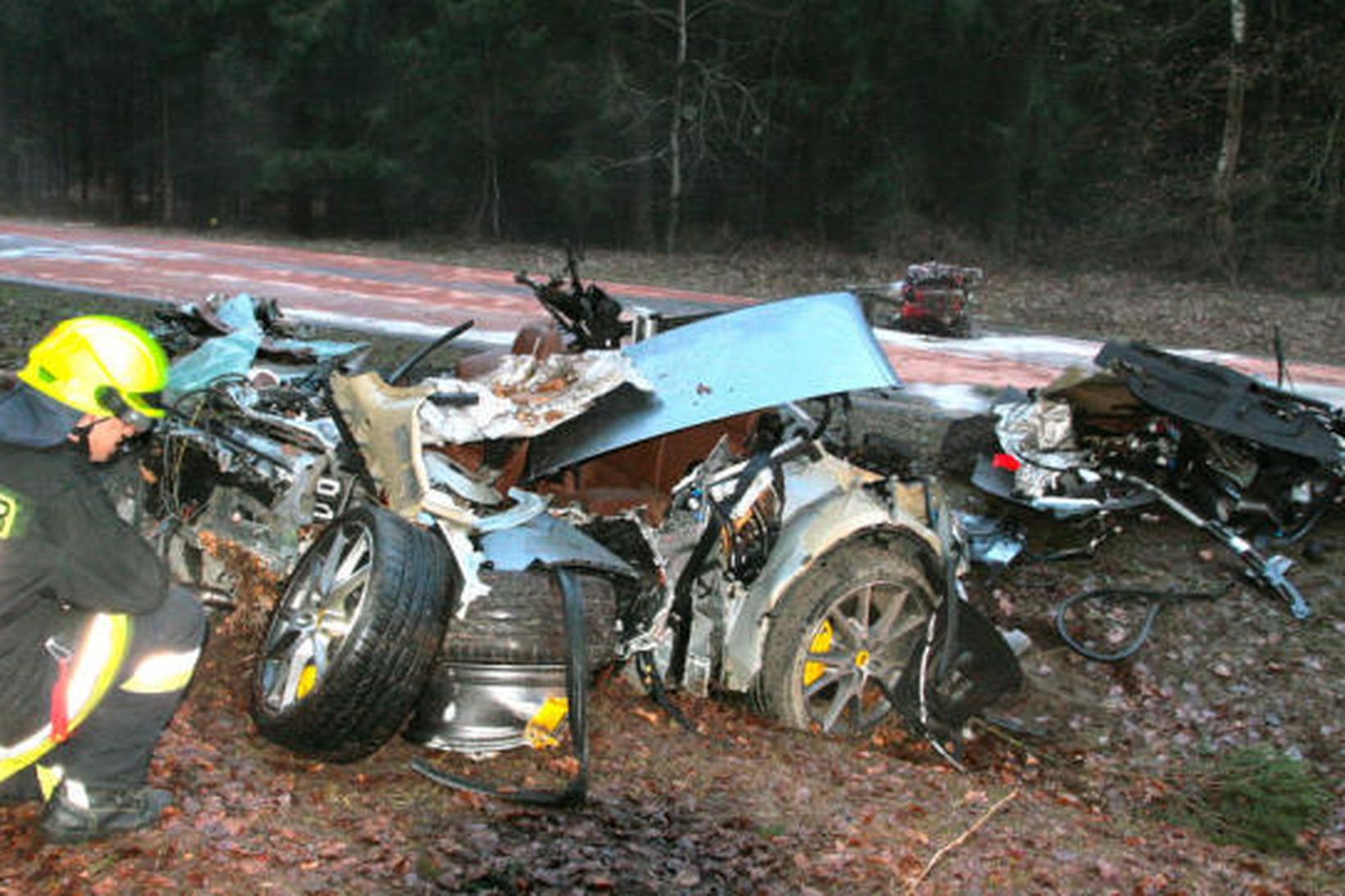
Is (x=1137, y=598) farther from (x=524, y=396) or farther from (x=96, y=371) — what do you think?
(x=96, y=371)

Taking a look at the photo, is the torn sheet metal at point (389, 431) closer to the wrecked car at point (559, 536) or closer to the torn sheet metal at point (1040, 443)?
the wrecked car at point (559, 536)

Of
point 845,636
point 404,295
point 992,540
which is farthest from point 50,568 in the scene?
point 404,295

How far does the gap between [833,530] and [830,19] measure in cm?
2341

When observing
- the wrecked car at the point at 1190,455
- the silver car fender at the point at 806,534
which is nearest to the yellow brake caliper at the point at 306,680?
the silver car fender at the point at 806,534

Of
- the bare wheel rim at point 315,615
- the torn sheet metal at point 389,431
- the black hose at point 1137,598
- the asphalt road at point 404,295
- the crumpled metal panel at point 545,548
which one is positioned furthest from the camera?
the asphalt road at point 404,295

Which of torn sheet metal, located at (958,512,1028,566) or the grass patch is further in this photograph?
torn sheet metal, located at (958,512,1028,566)

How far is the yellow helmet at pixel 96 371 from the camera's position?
3033 millimetres

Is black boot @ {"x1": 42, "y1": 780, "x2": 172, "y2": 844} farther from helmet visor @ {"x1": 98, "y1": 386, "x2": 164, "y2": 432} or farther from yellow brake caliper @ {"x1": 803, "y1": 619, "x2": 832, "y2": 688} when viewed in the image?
yellow brake caliper @ {"x1": 803, "y1": 619, "x2": 832, "y2": 688}

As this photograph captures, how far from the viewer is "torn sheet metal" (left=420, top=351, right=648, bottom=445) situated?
14.9 ft

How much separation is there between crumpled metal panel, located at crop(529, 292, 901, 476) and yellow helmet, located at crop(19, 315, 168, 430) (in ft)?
6.00

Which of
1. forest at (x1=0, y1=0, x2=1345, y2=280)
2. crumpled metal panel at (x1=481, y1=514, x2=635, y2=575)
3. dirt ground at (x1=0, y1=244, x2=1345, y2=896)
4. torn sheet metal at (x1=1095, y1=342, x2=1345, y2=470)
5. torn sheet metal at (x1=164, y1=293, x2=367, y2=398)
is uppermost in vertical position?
forest at (x1=0, y1=0, x2=1345, y2=280)

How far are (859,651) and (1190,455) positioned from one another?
10.5 feet

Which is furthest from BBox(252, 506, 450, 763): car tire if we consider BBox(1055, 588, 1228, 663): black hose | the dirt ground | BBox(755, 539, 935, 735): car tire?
BBox(1055, 588, 1228, 663): black hose

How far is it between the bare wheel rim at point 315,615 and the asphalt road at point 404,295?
668 cm
